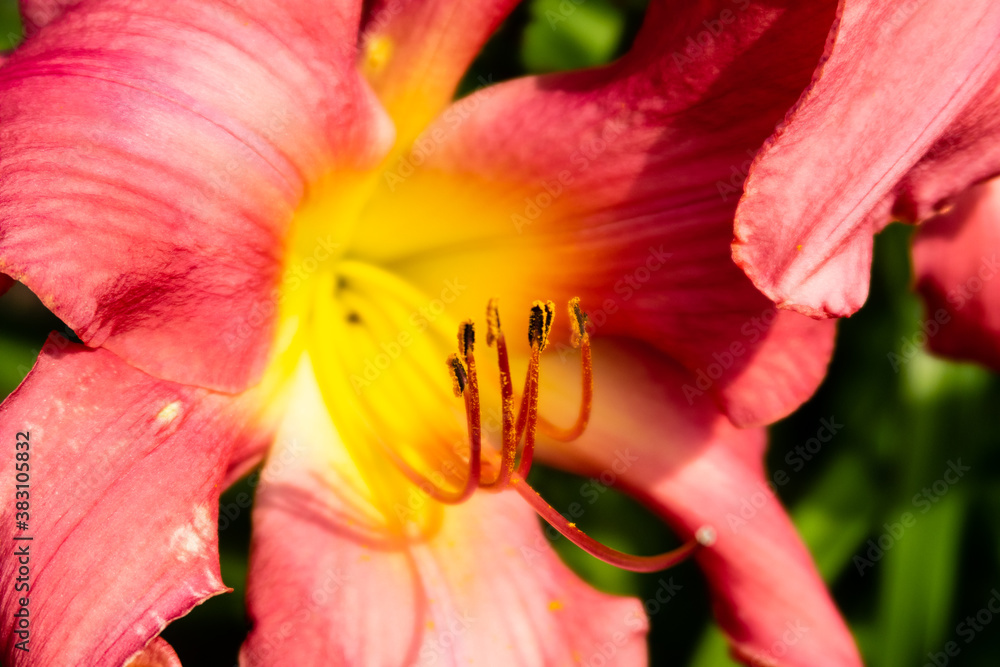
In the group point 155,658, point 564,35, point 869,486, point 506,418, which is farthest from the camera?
point 869,486

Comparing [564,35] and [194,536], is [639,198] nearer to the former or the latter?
[564,35]

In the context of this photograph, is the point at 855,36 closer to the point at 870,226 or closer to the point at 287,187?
the point at 870,226

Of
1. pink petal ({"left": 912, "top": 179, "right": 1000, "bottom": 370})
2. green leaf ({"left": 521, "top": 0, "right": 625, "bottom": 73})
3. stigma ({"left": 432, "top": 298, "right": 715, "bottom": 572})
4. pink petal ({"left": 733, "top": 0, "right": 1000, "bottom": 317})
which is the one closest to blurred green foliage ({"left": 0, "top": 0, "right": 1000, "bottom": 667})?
green leaf ({"left": 521, "top": 0, "right": 625, "bottom": 73})

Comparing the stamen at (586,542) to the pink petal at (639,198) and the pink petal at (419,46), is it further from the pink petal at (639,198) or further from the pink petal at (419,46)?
the pink petal at (419,46)

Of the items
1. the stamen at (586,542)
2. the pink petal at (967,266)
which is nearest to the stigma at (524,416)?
the stamen at (586,542)

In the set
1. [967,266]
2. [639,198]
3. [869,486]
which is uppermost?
[639,198]

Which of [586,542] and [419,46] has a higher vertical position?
[419,46]

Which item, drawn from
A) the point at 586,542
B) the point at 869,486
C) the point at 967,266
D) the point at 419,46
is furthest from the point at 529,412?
the point at 869,486
